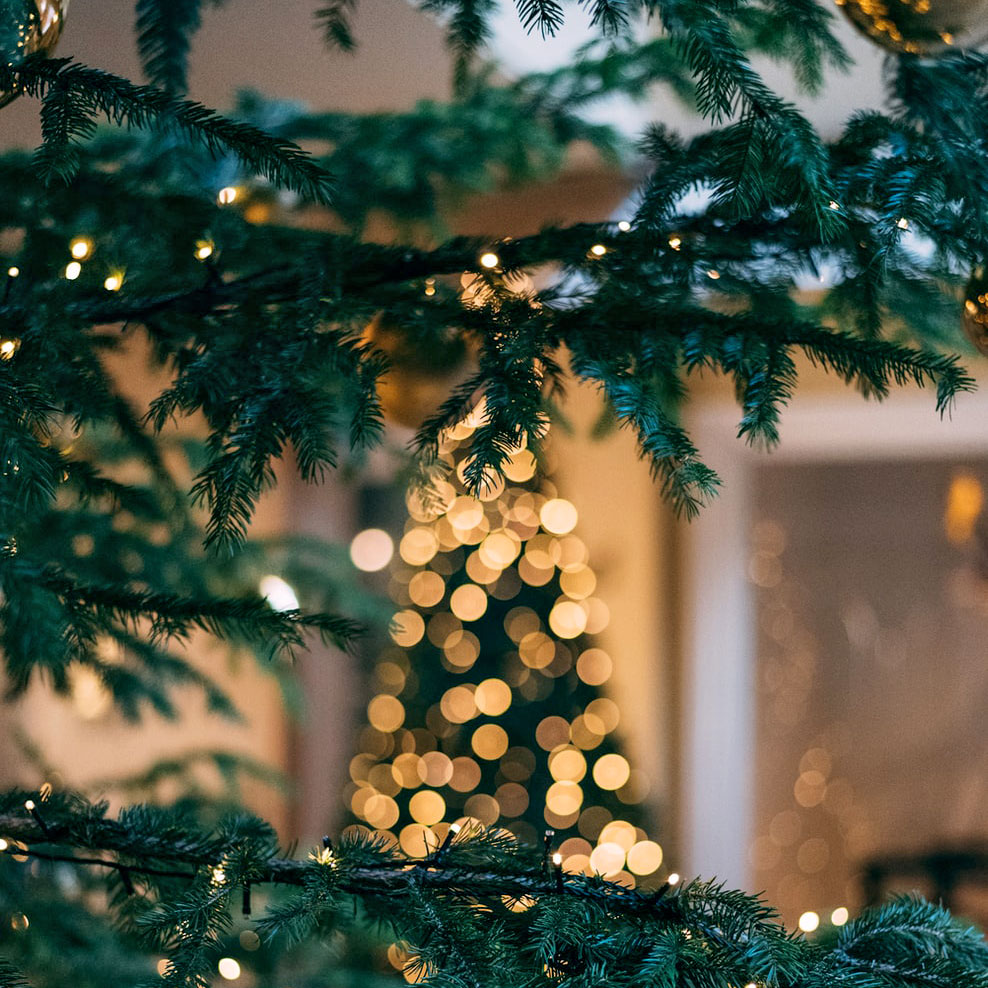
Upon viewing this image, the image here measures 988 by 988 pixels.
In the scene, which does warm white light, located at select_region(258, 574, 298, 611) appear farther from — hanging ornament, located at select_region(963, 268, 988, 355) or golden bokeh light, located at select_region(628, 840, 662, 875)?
golden bokeh light, located at select_region(628, 840, 662, 875)

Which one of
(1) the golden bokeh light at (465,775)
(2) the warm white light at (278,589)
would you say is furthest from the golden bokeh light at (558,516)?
(2) the warm white light at (278,589)

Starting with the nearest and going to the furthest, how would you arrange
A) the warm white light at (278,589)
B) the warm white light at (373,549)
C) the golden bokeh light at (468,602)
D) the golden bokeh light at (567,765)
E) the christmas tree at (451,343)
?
1. the christmas tree at (451,343)
2. the warm white light at (278,589)
3. the golden bokeh light at (567,765)
4. the golden bokeh light at (468,602)
5. the warm white light at (373,549)

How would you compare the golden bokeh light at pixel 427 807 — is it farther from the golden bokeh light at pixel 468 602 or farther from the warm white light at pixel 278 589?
the warm white light at pixel 278 589

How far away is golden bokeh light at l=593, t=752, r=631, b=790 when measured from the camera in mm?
3004

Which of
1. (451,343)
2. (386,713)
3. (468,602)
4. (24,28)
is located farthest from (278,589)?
(386,713)

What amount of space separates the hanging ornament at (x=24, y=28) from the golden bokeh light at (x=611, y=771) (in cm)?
262

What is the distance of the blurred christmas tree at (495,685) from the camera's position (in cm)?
302

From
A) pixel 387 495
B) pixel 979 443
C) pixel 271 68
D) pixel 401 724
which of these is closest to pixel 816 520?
pixel 979 443

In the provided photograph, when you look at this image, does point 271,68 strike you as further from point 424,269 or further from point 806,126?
point 806,126

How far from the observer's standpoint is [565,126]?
1212mm

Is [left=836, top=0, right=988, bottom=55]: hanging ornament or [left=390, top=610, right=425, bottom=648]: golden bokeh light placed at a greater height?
[left=390, top=610, right=425, bottom=648]: golden bokeh light

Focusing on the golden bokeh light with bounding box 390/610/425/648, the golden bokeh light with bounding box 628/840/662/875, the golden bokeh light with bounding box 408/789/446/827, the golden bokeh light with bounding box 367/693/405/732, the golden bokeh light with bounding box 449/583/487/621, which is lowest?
the golden bokeh light with bounding box 628/840/662/875

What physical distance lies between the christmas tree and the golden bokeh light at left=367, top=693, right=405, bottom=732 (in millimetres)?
2379

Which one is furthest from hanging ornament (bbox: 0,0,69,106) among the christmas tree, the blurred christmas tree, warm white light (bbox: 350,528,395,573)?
warm white light (bbox: 350,528,395,573)
